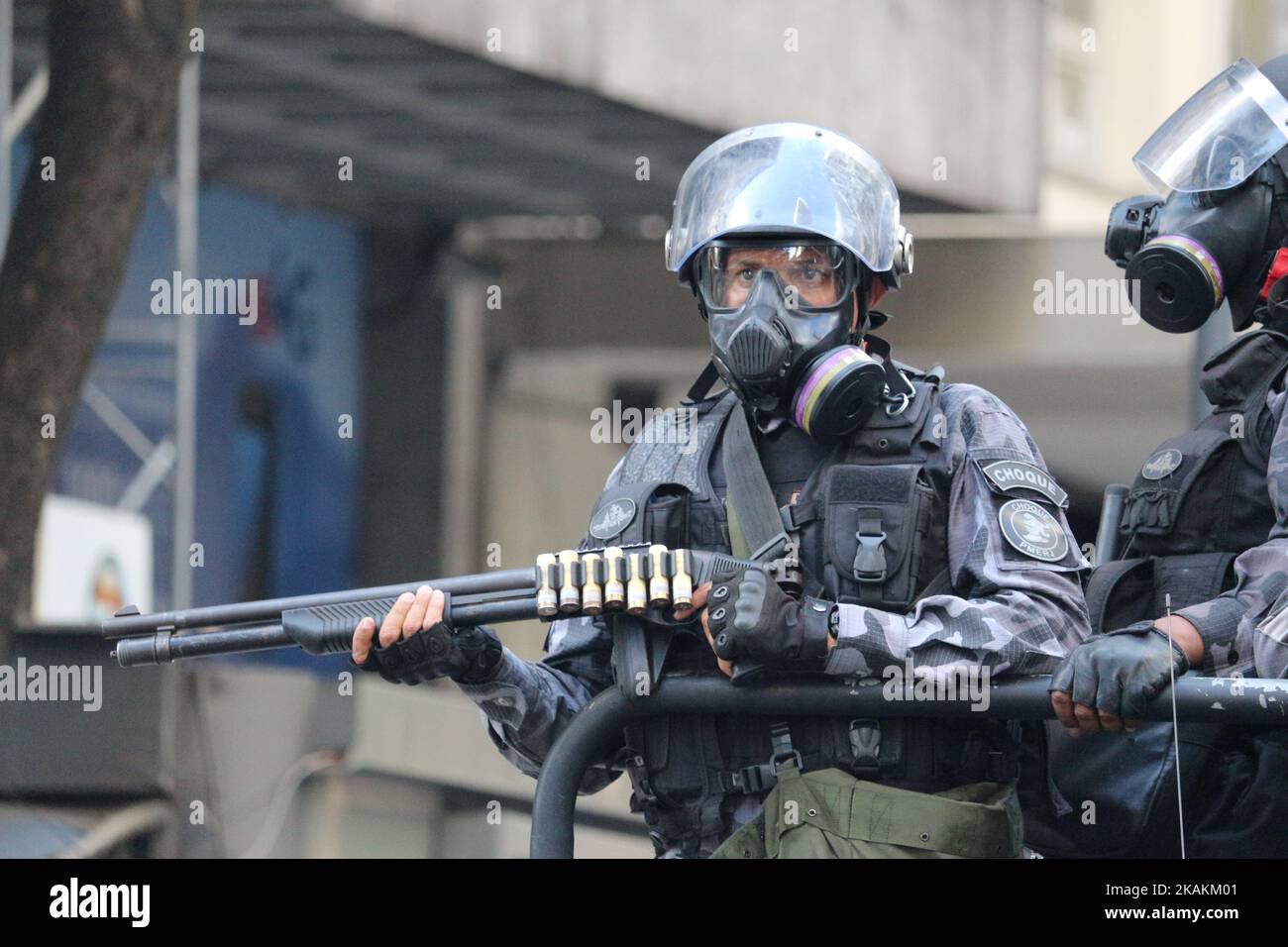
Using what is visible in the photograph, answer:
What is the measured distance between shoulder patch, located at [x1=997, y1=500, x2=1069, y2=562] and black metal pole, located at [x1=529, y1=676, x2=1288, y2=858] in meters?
0.27

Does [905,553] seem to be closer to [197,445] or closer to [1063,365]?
[197,445]

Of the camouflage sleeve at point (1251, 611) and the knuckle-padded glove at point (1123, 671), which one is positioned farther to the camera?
the camouflage sleeve at point (1251, 611)

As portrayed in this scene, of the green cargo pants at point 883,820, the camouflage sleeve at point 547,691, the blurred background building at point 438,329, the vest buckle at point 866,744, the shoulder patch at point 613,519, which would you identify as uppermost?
the blurred background building at point 438,329

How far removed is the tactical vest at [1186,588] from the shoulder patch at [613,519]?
79 cm

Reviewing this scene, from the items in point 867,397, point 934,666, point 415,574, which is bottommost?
point 934,666

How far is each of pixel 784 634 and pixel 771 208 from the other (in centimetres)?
82

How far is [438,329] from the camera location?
51.8ft

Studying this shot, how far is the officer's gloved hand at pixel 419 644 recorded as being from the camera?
3.76 meters

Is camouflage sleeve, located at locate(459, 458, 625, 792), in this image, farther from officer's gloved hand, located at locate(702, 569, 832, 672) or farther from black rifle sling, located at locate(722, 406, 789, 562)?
officer's gloved hand, located at locate(702, 569, 832, 672)

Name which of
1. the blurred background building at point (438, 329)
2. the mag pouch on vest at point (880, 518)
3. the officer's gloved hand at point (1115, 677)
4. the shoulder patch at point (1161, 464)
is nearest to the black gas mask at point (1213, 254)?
the shoulder patch at point (1161, 464)

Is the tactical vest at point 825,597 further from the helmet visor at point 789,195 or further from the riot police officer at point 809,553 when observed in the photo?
the helmet visor at point 789,195

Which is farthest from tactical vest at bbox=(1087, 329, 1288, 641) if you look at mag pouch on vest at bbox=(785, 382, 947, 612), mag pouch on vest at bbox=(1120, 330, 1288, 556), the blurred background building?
the blurred background building

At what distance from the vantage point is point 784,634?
354 cm
